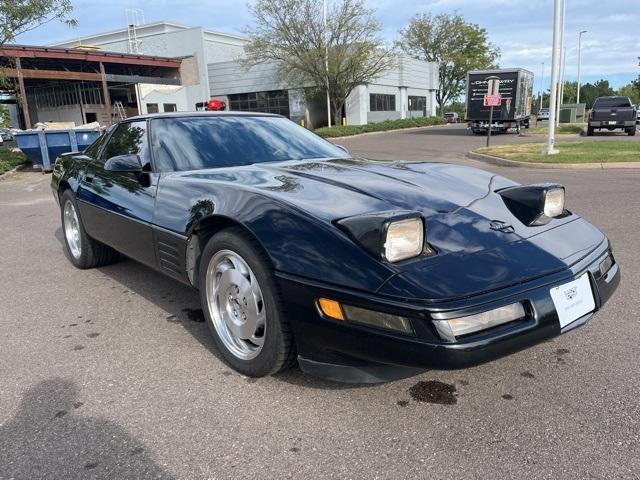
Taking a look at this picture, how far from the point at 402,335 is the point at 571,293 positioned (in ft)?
2.80

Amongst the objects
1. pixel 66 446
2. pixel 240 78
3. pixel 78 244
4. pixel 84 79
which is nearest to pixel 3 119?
pixel 78 244

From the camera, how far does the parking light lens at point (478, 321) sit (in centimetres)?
199

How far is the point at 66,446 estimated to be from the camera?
87.4 inches

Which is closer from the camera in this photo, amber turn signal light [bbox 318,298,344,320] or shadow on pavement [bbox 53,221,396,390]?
amber turn signal light [bbox 318,298,344,320]

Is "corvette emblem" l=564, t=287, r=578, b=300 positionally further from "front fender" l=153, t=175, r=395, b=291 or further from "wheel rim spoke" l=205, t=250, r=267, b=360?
"wheel rim spoke" l=205, t=250, r=267, b=360

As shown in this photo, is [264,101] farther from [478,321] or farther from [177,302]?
[478,321]

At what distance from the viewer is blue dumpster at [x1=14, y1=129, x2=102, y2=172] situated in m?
15.0

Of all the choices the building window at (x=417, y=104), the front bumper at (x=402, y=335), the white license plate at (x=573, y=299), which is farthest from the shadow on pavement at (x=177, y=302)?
the building window at (x=417, y=104)

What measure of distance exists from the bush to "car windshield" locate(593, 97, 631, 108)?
564 inches

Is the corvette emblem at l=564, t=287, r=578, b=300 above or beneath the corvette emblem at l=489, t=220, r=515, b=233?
beneath

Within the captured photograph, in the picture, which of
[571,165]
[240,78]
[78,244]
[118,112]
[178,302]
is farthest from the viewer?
[240,78]

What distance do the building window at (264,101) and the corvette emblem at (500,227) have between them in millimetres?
39453

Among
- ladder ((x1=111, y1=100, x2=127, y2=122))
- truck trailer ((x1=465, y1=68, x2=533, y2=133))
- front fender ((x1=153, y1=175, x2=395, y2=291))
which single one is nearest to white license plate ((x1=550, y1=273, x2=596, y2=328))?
front fender ((x1=153, y1=175, x2=395, y2=291))

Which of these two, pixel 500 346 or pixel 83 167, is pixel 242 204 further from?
pixel 83 167
